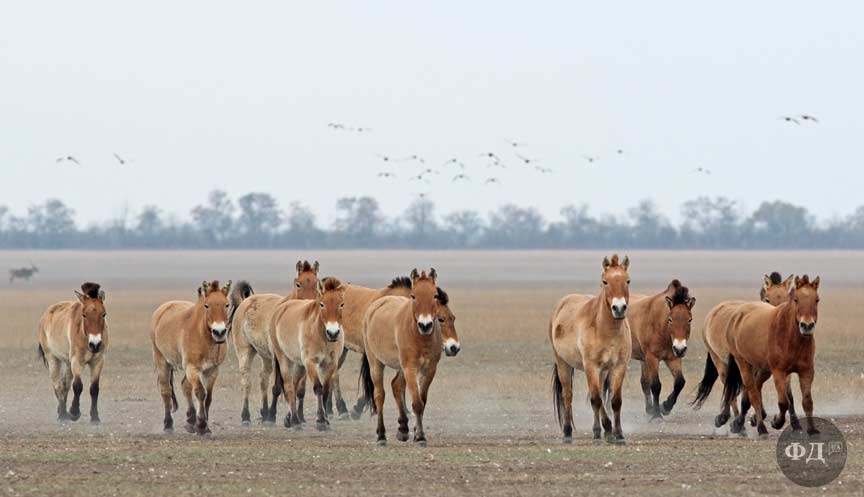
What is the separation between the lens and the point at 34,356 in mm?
28719

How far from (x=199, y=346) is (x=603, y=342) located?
14.8 ft

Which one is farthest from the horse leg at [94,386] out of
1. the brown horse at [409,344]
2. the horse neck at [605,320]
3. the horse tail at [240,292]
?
the horse neck at [605,320]

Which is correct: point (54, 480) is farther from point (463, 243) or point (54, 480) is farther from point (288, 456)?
point (463, 243)

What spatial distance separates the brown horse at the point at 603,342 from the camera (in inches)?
574

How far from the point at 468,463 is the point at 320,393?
4.42m

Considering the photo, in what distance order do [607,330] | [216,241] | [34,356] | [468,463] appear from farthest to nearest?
1. [216,241]
2. [34,356]
3. [607,330]
4. [468,463]

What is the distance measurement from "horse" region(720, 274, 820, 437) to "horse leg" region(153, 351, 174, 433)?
6.10 metres

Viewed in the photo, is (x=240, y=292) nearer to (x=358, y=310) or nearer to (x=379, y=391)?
(x=358, y=310)

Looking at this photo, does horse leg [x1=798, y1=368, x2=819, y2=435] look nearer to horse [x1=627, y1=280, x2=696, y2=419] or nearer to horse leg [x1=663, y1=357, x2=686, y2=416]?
horse [x1=627, y1=280, x2=696, y2=419]

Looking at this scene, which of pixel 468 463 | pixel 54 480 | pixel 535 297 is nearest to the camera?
pixel 54 480

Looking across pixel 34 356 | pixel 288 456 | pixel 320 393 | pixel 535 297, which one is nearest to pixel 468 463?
pixel 288 456

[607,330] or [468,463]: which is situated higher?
[607,330]

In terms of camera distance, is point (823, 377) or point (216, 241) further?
point (216, 241)

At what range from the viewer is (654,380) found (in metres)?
18.4
